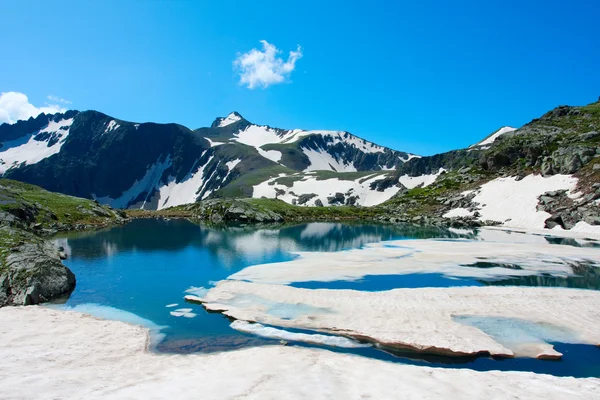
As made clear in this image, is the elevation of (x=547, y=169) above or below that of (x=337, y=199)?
above

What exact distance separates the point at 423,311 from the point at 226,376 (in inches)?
560

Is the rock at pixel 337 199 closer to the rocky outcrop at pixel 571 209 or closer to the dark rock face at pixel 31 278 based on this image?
the rocky outcrop at pixel 571 209

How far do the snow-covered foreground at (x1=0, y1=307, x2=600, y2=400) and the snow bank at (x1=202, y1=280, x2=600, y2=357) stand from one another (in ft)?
10.7

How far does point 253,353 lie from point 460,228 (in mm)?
84402

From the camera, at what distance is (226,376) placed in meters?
14.4

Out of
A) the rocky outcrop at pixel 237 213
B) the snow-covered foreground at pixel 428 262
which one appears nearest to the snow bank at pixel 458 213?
the snow-covered foreground at pixel 428 262

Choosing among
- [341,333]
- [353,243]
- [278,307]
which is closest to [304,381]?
[341,333]

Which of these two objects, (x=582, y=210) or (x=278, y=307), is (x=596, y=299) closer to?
(x=278, y=307)

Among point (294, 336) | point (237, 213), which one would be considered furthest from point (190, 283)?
point (237, 213)

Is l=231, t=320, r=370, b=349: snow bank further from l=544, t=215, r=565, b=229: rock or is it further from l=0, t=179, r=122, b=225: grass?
l=544, t=215, r=565, b=229: rock

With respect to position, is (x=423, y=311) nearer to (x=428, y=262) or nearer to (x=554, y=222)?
(x=428, y=262)

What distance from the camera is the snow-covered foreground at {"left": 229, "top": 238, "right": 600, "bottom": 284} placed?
1421 inches

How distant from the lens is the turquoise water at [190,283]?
17891mm

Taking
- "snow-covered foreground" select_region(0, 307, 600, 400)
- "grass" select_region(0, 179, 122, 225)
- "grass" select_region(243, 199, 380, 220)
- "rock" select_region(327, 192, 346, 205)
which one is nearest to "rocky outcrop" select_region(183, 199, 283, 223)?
"grass" select_region(243, 199, 380, 220)
